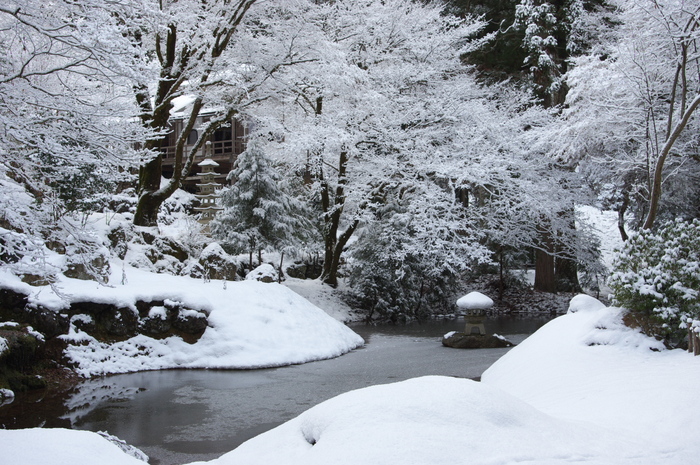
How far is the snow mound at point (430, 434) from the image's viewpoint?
331cm

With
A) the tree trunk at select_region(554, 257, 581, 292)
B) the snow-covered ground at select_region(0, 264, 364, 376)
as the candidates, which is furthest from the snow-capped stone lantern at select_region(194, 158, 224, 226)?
the tree trunk at select_region(554, 257, 581, 292)

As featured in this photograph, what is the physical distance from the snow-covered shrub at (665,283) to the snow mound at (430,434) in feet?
11.7

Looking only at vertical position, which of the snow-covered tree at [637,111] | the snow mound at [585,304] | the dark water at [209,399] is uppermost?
the snow-covered tree at [637,111]

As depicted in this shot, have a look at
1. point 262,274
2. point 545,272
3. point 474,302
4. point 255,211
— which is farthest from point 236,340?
point 545,272

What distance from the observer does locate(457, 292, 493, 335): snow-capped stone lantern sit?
1327cm

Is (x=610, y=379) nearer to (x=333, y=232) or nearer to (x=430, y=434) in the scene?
(x=430, y=434)

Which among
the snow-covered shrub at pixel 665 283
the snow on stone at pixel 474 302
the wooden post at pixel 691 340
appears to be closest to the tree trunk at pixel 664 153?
the snow-covered shrub at pixel 665 283

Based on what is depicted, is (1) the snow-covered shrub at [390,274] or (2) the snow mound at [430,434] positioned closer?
(2) the snow mound at [430,434]

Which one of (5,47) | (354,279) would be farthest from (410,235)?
(5,47)

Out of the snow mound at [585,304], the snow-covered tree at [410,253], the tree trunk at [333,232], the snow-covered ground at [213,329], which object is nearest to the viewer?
the snow-covered ground at [213,329]

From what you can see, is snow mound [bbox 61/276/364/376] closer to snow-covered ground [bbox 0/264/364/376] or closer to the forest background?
snow-covered ground [bbox 0/264/364/376]

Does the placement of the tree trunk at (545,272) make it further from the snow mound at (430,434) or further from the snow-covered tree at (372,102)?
the snow mound at (430,434)

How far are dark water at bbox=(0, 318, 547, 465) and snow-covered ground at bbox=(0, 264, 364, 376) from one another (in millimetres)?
408

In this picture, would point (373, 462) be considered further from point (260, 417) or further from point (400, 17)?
point (400, 17)
